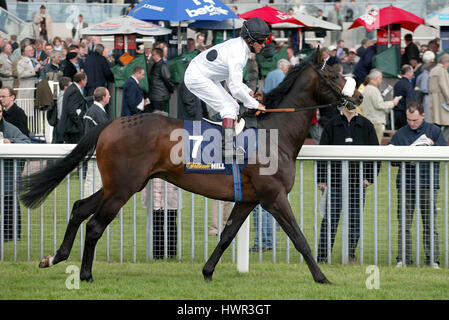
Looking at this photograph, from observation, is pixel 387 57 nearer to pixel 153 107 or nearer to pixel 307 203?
pixel 153 107

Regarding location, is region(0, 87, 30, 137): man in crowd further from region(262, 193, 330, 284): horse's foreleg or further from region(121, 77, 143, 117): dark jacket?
region(262, 193, 330, 284): horse's foreleg

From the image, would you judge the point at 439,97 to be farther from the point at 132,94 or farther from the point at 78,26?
the point at 78,26

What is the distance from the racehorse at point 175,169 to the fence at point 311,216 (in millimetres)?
609

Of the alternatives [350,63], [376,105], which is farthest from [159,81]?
[350,63]

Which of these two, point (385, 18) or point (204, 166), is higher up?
point (385, 18)

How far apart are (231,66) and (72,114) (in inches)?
213

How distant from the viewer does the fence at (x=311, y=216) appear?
7922mm

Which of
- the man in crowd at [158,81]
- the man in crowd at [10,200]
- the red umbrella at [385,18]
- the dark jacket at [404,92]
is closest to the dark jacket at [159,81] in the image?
the man in crowd at [158,81]

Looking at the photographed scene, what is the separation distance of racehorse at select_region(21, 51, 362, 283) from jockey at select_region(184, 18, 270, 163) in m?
0.33

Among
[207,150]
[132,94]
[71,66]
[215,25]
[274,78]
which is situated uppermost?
[215,25]

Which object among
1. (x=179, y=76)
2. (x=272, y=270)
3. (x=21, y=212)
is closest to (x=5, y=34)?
(x=179, y=76)

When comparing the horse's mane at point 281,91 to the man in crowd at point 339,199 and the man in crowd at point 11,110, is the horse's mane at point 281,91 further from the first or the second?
the man in crowd at point 11,110

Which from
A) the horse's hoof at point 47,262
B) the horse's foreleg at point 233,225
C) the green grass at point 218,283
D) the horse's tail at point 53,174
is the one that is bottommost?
the green grass at point 218,283

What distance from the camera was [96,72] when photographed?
Answer: 52.6 ft
